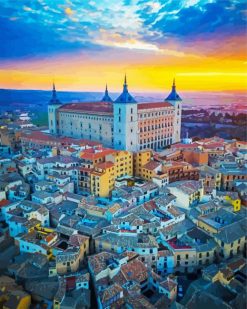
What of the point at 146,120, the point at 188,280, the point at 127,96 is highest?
the point at 127,96

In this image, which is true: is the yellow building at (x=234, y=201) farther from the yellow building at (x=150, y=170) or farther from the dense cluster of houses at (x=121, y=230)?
the yellow building at (x=150, y=170)

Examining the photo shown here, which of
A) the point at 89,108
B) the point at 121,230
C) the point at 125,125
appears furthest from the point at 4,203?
the point at 89,108

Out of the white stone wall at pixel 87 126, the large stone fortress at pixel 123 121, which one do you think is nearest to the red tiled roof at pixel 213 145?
the large stone fortress at pixel 123 121

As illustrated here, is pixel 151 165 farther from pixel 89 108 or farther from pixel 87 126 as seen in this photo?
pixel 89 108

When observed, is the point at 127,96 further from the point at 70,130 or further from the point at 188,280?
the point at 188,280

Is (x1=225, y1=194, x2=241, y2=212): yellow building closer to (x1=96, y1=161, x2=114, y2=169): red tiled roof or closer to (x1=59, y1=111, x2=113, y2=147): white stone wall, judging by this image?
(x1=96, y1=161, x2=114, y2=169): red tiled roof

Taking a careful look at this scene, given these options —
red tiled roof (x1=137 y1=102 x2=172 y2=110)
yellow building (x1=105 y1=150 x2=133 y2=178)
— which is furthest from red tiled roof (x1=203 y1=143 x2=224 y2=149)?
yellow building (x1=105 y1=150 x2=133 y2=178)

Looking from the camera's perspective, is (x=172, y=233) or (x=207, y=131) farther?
(x=207, y=131)

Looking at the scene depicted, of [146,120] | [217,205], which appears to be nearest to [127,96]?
[146,120]
